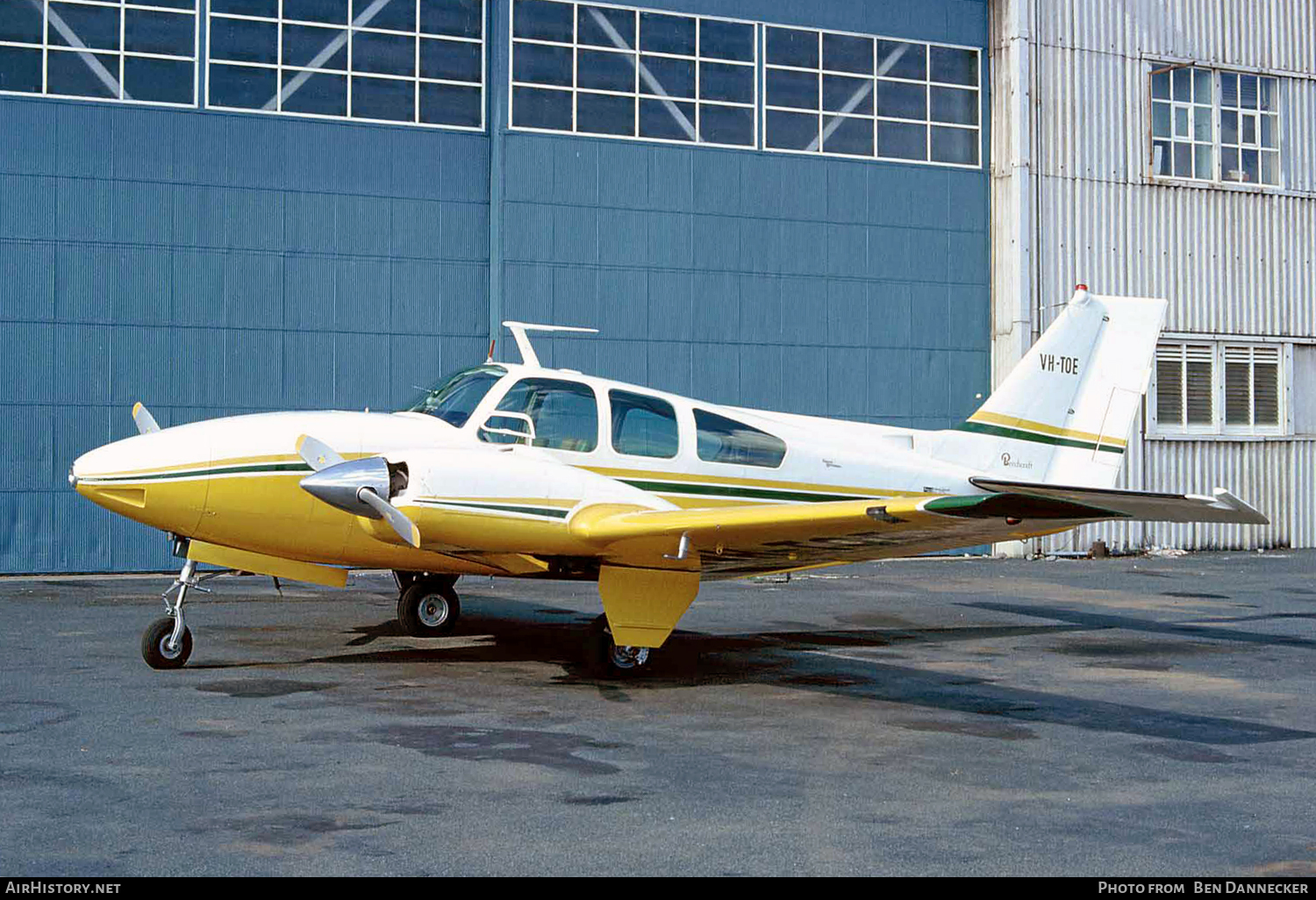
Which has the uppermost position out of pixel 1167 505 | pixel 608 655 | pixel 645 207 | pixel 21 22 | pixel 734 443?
pixel 21 22

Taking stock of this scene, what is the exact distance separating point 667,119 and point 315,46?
6.03 metres

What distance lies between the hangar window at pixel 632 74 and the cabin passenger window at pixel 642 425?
12.1 m

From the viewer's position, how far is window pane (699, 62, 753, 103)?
75.6 ft

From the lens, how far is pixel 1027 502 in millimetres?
7453

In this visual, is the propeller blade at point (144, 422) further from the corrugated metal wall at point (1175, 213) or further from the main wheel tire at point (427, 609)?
the corrugated metal wall at point (1175, 213)

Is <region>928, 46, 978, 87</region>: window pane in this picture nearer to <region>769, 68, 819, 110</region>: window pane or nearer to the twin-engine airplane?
<region>769, 68, 819, 110</region>: window pane

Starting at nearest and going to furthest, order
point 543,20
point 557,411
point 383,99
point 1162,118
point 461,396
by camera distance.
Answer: point 557,411 → point 461,396 → point 383,99 → point 543,20 → point 1162,118

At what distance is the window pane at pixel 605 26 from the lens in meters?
22.3

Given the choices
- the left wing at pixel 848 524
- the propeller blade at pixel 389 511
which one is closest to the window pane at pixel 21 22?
the propeller blade at pixel 389 511

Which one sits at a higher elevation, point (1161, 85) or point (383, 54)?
point (1161, 85)

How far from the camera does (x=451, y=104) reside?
21.7 metres

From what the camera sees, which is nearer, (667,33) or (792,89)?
(667,33)

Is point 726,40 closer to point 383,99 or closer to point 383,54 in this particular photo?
point 383,54

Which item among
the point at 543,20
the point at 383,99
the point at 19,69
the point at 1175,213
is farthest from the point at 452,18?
the point at 1175,213
